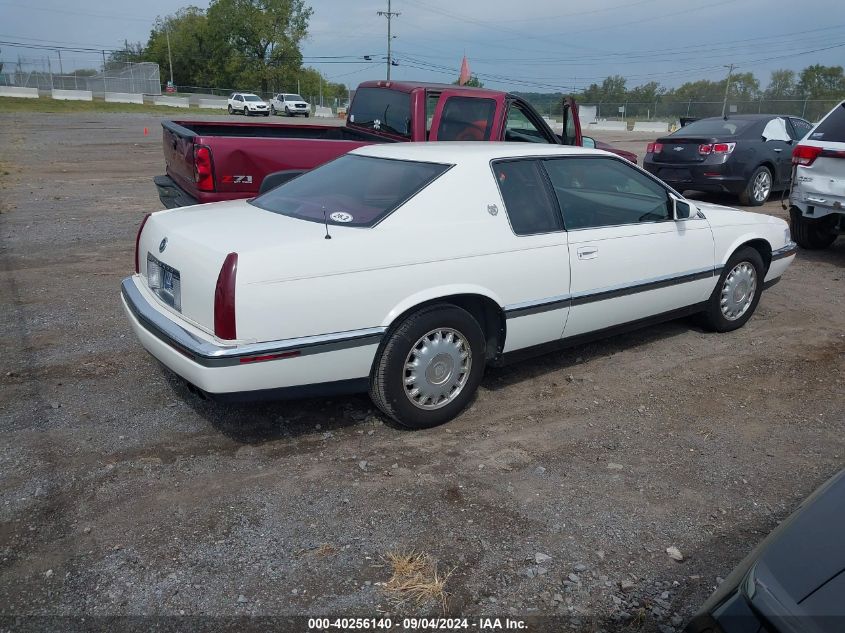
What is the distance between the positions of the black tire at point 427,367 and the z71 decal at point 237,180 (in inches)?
135

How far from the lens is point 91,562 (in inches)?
115

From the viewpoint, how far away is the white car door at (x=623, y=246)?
462cm

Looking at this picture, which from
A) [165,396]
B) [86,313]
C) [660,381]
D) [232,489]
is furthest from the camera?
[86,313]

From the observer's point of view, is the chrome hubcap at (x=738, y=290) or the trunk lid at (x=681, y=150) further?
the trunk lid at (x=681, y=150)

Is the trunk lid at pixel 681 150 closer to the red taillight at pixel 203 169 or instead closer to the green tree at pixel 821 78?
the red taillight at pixel 203 169

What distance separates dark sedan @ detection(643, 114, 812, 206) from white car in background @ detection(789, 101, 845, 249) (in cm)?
323

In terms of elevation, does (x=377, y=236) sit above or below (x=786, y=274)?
above

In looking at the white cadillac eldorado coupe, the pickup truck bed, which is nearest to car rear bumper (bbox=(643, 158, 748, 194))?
the pickup truck bed

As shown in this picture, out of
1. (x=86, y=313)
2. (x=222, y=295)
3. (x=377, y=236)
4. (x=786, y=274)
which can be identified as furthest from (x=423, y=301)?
(x=786, y=274)

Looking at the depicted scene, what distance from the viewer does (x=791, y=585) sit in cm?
194

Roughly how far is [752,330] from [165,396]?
4719 mm

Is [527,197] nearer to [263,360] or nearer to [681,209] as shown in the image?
[681,209]

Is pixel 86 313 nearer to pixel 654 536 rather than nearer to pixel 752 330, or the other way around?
pixel 654 536

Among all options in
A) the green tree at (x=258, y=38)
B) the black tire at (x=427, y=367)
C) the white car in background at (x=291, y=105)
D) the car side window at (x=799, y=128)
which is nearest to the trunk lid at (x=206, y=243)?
the black tire at (x=427, y=367)
